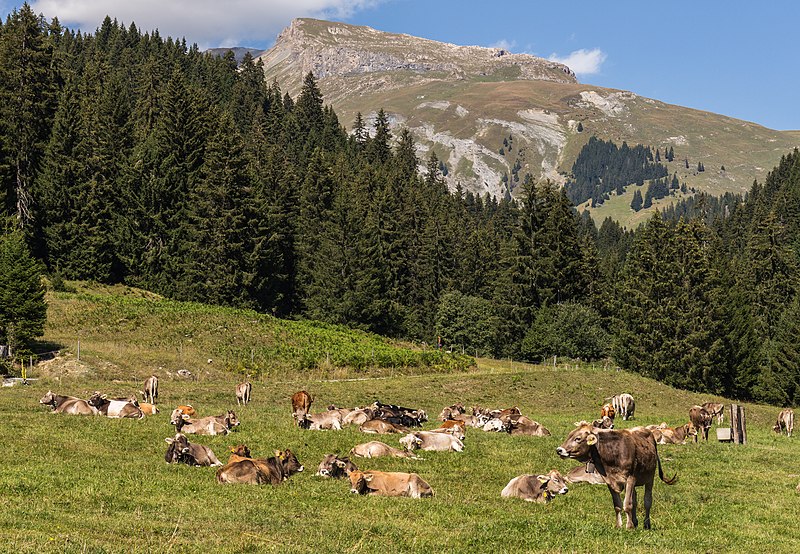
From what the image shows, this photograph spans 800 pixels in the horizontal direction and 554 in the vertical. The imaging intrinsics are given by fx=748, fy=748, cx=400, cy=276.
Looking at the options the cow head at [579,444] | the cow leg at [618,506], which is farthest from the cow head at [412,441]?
the cow head at [579,444]

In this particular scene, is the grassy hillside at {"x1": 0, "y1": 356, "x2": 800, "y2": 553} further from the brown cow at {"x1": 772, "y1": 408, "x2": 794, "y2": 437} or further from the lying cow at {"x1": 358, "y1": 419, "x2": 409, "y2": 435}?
the brown cow at {"x1": 772, "y1": 408, "x2": 794, "y2": 437}

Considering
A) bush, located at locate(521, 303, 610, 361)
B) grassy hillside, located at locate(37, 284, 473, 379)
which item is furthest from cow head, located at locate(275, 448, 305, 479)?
bush, located at locate(521, 303, 610, 361)

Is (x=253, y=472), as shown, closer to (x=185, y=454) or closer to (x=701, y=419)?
(x=185, y=454)

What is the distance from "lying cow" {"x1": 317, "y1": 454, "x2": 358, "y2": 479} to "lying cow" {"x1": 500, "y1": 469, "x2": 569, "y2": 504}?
12.3 ft

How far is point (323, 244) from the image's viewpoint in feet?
316

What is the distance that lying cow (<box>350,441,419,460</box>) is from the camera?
20641mm

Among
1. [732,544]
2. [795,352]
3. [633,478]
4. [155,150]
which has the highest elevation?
[155,150]

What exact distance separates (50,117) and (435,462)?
265ft

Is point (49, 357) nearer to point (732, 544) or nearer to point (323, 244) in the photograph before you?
point (732, 544)

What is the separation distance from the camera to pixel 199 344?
2217 inches

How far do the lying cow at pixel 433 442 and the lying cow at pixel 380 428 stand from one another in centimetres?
201

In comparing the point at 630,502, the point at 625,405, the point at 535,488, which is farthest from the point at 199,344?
the point at 630,502

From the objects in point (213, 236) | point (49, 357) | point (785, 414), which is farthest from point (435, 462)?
point (213, 236)

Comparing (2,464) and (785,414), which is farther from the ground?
(2,464)
